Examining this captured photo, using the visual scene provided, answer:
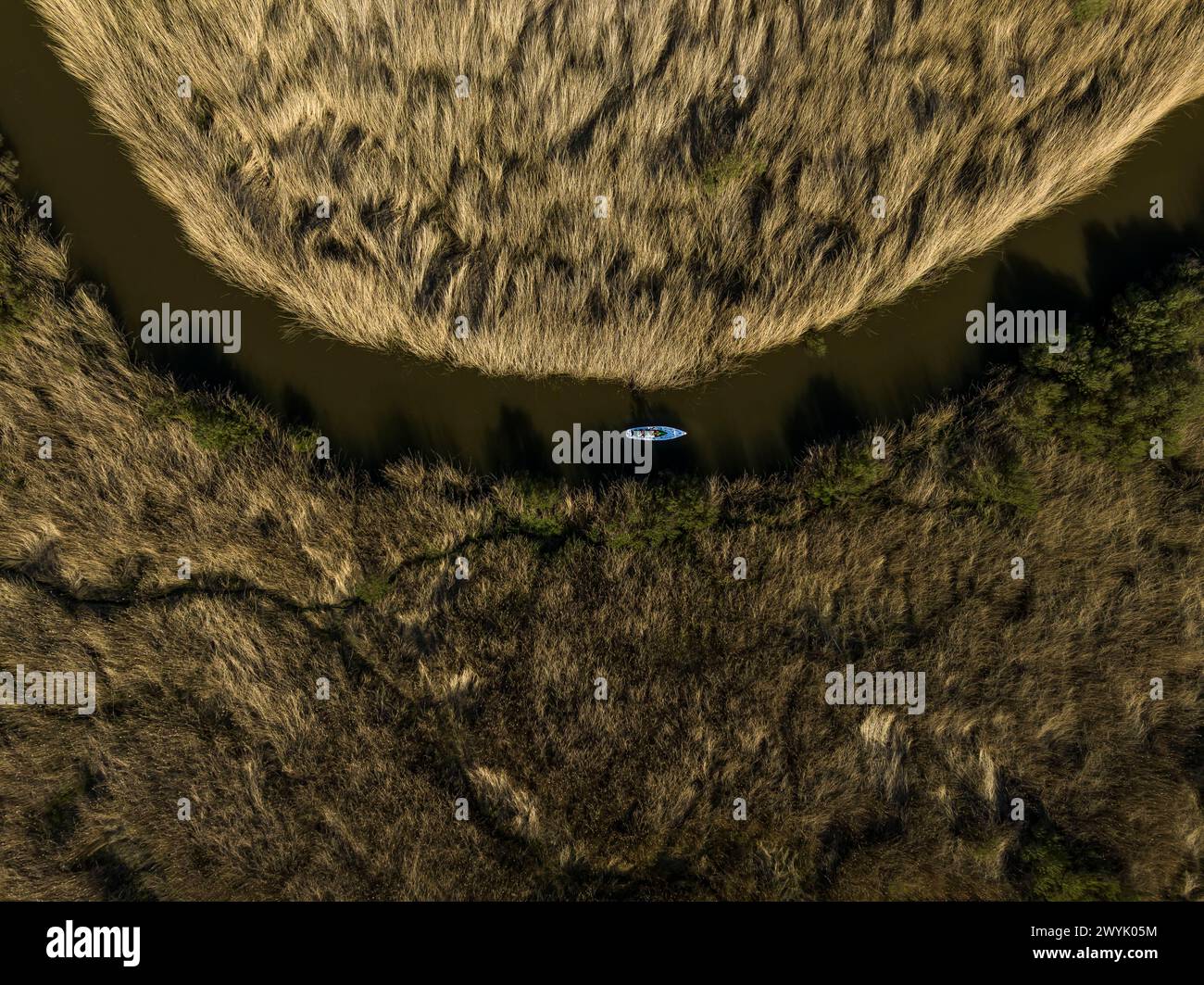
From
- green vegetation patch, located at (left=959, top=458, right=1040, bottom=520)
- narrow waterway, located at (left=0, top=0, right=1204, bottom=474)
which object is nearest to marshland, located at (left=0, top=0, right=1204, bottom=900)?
green vegetation patch, located at (left=959, top=458, right=1040, bottom=520)

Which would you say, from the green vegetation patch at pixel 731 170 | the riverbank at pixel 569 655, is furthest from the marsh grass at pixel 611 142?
the riverbank at pixel 569 655

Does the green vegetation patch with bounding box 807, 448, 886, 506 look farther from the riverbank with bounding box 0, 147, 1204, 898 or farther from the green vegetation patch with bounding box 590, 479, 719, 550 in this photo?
the green vegetation patch with bounding box 590, 479, 719, 550

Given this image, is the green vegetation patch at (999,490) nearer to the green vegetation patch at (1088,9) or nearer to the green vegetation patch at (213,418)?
the green vegetation patch at (1088,9)

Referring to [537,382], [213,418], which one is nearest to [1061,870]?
[537,382]

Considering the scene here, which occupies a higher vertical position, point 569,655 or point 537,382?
point 537,382

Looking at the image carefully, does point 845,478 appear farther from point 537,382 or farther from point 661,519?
point 537,382

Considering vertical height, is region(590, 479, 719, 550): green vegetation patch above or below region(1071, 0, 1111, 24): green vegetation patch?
below
